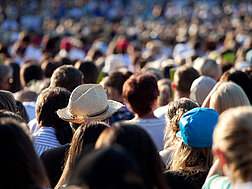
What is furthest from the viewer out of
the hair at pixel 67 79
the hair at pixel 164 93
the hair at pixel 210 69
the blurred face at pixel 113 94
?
the hair at pixel 210 69

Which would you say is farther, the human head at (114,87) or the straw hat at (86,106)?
the human head at (114,87)

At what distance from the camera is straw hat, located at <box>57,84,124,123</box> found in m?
4.02

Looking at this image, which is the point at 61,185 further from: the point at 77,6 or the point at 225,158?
the point at 77,6

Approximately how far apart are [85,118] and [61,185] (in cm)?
98

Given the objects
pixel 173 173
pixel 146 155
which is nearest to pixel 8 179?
pixel 146 155

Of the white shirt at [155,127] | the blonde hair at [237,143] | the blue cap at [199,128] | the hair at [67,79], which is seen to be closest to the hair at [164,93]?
the hair at [67,79]

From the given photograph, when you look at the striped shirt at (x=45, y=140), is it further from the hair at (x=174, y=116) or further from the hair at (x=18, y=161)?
the hair at (x=18, y=161)

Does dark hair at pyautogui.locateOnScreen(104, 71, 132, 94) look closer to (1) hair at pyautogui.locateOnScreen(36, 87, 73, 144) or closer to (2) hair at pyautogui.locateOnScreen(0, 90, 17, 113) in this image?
→ (1) hair at pyautogui.locateOnScreen(36, 87, 73, 144)

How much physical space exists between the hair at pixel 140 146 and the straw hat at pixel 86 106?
1498 millimetres

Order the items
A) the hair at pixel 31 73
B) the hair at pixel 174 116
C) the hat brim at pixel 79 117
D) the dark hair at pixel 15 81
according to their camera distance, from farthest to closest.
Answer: the hair at pixel 31 73, the dark hair at pixel 15 81, the hat brim at pixel 79 117, the hair at pixel 174 116

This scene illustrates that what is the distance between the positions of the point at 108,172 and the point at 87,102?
2.29 m

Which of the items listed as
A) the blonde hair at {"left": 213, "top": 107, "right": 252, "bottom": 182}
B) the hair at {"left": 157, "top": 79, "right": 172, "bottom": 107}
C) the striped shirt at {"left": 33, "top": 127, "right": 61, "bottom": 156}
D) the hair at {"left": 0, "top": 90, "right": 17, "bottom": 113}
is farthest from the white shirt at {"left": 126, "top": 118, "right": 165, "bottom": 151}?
the blonde hair at {"left": 213, "top": 107, "right": 252, "bottom": 182}

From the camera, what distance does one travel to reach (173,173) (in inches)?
120

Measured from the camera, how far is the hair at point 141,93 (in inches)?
176
